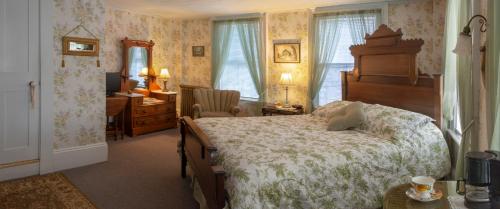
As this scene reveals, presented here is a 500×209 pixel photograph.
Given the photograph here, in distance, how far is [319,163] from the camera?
246 centimetres

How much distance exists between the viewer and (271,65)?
20.2 feet

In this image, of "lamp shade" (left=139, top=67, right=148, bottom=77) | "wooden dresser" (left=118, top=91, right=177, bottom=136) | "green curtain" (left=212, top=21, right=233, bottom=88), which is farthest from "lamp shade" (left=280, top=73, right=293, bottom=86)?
"lamp shade" (left=139, top=67, right=148, bottom=77)

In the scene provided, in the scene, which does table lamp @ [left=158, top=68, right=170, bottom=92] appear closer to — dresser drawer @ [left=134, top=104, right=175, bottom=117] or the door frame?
dresser drawer @ [left=134, top=104, right=175, bottom=117]

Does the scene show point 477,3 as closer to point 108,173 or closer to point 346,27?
point 346,27

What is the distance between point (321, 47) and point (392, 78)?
1.72 m

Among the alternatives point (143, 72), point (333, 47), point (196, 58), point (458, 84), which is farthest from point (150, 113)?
point (458, 84)

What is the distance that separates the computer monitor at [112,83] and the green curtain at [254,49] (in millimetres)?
2245

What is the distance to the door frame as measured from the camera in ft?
12.7

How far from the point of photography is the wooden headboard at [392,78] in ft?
11.4

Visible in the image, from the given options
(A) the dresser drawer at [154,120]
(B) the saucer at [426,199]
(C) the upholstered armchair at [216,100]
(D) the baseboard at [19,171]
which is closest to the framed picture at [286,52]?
(C) the upholstered armchair at [216,100]

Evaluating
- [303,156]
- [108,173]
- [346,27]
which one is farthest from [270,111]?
[303,156]

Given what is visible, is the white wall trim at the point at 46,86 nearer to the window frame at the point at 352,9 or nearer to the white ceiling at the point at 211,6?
the white ceiling at the point at 211,6

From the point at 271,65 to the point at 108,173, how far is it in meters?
3.25

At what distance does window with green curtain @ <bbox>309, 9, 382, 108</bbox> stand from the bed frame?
0.81m
